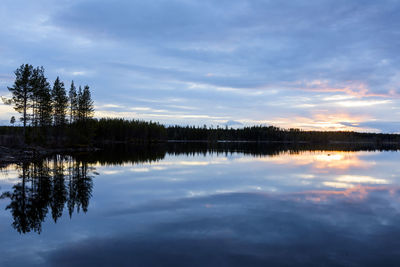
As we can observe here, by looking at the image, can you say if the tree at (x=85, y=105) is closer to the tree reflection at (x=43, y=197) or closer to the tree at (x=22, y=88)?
the tree at (x=22, y=88)

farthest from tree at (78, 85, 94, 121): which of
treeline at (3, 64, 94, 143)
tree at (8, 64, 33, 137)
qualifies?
tree at (8, 64, 33, 137)

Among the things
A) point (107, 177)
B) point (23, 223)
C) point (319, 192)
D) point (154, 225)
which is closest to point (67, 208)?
point (23, 223)

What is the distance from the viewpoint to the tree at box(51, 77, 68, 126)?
3541 inches

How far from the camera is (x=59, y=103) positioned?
302 feet

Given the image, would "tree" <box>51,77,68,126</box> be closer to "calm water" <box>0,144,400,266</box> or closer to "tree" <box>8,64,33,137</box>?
"tree" <box>8,64,33,137</box>

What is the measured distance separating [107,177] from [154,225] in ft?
55.2

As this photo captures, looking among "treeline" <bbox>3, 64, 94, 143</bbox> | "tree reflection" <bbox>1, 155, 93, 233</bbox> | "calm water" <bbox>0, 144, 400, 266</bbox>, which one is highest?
"treeline" <bbox>3, 64, 94, 143</bbox>

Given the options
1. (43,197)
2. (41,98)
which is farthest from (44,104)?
(43,197)

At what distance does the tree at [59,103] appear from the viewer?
8994cm

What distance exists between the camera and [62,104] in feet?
307

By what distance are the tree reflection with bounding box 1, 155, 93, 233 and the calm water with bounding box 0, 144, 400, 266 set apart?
65 mm

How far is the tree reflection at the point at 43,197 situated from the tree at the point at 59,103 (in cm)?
6800

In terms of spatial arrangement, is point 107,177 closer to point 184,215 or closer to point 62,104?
point 184,215

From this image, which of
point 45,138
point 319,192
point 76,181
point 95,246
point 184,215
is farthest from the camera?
point 45,138
